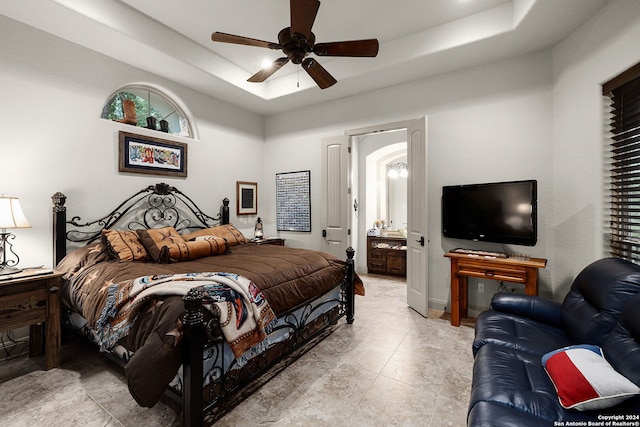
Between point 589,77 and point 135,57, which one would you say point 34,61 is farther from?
point 589,77

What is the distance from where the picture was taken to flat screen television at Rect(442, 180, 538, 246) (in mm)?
2875

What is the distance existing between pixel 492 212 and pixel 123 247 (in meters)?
3.79

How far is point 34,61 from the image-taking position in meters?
2.69

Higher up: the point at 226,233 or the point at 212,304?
the point at 226,233

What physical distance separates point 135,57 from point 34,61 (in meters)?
0.88

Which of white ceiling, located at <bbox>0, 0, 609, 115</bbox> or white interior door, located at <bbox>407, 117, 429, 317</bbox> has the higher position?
white ceiling, located at <bbox>0, 0, 609, 115</bbox>

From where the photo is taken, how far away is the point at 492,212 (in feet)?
10.2

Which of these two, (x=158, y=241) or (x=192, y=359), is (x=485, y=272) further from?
(x=158, y=241)

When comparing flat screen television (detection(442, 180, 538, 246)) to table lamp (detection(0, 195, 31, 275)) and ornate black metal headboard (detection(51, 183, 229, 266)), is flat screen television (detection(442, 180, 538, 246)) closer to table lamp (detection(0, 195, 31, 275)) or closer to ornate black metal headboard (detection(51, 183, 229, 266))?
ornate black metal headboard (detection(51, 183, 229, 266))

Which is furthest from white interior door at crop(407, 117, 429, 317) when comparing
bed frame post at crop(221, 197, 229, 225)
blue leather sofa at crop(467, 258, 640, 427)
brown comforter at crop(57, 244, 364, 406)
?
bed frame post at crop(221, 197, 229, 225)

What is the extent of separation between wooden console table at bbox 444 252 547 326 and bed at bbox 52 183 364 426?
3.58ft

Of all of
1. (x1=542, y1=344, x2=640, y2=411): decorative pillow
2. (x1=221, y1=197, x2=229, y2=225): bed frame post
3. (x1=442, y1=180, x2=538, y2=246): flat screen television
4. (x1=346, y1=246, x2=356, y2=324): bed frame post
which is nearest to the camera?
(x1=542, y1=344, x2=640, y2=411): decorative pillow

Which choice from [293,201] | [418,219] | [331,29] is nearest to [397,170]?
[293,201]

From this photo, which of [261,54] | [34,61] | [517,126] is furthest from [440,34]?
[34,61]
